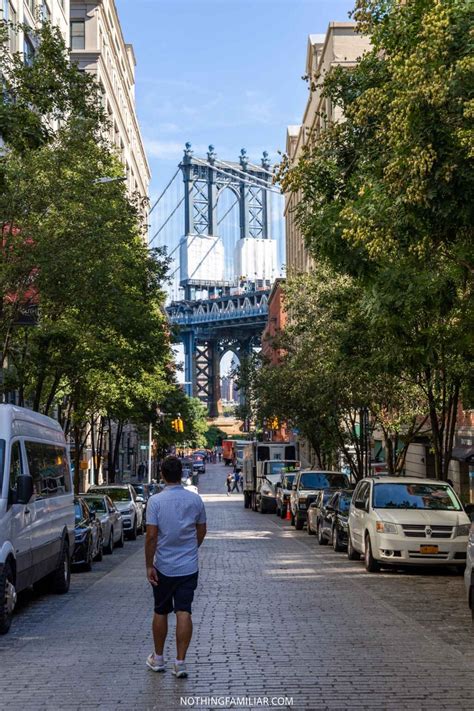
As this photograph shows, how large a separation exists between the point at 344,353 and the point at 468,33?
12.8 metres

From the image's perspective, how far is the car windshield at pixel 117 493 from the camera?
32.5 metres

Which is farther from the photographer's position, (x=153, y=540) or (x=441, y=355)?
(x=441, y=355)

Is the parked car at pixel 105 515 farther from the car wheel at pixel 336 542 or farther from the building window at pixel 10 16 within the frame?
the building window at pixel 10 16

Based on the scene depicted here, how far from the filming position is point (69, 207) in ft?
73.7

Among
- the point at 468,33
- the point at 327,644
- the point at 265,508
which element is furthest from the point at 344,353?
A: the point at 265,508

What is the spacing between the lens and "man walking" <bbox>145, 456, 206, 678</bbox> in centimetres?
856

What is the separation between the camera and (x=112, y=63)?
3071 inches

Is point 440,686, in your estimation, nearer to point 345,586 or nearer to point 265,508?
point 345,586

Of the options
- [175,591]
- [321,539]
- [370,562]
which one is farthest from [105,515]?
[175,591]

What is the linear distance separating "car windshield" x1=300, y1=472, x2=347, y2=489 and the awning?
3592 millimetres

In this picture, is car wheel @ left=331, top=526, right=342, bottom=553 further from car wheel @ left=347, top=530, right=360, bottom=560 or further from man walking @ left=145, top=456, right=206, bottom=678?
man walking @ left=145, top=456, right=206, bottom=678

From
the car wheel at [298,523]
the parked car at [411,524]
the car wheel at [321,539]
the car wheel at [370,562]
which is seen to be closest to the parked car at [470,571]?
the parked car at [411,524]

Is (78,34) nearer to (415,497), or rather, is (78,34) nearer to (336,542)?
(336,542)

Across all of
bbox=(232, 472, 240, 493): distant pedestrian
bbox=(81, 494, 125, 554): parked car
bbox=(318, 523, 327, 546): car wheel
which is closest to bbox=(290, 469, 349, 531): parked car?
bbox=(318, 523, 327, 546): car wheel
